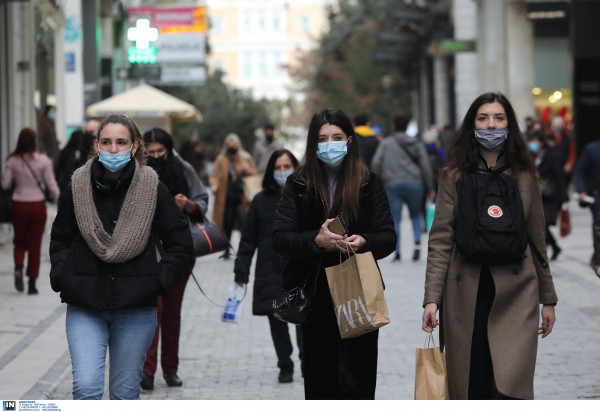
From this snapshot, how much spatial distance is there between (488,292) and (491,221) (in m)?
0.31

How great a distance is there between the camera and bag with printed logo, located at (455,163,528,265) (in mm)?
5234

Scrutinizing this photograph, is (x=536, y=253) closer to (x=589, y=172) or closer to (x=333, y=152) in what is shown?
(x=333, y=152)

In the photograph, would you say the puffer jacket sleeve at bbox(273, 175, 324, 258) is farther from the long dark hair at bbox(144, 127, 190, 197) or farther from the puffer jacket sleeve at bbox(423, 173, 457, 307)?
the long dark hair at bbox(144, 127, 190, 197)

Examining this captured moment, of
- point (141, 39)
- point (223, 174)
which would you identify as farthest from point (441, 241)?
point (141, 39)

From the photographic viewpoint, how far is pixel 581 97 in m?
28.4

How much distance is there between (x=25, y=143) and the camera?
13586 millimetres

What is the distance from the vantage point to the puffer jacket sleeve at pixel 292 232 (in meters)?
5.46

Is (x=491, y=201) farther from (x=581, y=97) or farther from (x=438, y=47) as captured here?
(x=438, y=47)

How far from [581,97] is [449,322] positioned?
23907mm

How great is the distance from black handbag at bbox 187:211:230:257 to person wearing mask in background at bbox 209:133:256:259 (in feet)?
27.3

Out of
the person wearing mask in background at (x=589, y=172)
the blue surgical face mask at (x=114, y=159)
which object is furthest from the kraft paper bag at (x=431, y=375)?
the person wearing mask in background at (x=589, y=172)

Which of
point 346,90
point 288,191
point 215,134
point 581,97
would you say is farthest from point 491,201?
point 215,134

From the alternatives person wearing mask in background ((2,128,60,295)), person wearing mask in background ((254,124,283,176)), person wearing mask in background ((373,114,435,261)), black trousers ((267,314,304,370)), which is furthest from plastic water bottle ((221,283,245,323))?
person wearing mask in background ((254,124,283,176))

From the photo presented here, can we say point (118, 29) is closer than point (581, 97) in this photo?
No
